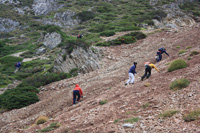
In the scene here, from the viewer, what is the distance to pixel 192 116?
6234 millimetres

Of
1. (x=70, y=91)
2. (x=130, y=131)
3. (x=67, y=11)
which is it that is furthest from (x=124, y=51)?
(x=67, y=11)

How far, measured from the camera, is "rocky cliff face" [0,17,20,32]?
68.1m

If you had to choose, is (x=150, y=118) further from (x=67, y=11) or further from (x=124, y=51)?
(x=67, y=11)

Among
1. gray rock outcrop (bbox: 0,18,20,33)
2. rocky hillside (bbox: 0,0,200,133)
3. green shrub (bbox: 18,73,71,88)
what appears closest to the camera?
rocky hillside (bbox: 0,0,200,133)

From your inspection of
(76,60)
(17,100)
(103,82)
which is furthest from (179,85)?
(76,60)

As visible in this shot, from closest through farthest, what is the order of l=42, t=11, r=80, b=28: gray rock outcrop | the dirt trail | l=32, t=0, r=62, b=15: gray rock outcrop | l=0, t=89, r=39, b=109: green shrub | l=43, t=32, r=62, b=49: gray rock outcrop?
the dirt trail → l=0, t=89, r=39, b=109: green shrub → l=43, t=32, r=62, b=49: gray rock outcrop → l=42, t=11, r=80, b=28: gray rock outcrop → l=32, t=0, r=62, b=15: gray rock outcrop

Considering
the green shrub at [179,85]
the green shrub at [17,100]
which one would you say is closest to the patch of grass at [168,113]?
the green shrub at [179,85]

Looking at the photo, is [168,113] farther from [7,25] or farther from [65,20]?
[7,25]

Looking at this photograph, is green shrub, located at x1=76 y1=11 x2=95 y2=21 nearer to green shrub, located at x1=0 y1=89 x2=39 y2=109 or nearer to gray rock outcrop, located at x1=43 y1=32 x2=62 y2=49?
gray rock outcrop, located at x1=43 y1=32 x2=62 y2=49

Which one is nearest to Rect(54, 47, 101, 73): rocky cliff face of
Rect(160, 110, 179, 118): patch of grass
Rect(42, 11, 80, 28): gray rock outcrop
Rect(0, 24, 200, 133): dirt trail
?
Rect(0, 24, 200, 133): dirt trail

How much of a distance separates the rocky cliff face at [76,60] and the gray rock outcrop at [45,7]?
60.6 metres

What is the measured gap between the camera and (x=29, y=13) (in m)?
82.1

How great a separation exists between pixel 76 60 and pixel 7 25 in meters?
54.8

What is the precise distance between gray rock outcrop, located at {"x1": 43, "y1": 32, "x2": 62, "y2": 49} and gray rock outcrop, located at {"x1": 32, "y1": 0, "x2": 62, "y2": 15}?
4125cm
